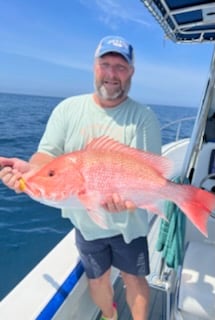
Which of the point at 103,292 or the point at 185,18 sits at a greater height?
the point at 185,18

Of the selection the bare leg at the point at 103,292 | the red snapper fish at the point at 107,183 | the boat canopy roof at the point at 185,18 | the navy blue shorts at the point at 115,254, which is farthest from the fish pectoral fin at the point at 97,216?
the boat canopy roof at the point at 185,18

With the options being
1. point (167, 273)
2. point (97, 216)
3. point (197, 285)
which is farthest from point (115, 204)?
point (167, 273)

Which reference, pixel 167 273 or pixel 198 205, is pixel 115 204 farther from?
pixel 167 273

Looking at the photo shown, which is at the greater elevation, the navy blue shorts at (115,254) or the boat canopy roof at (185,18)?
the boat canopy roof at (185,18)

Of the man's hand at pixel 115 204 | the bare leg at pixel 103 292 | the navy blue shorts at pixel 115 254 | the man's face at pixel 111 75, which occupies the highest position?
the man's face at pixel 111 75

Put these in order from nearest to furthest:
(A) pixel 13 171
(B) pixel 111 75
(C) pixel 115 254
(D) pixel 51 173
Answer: (D) pixel 51 173, (A) pixel 13 171, (B) pixel 111 75, (C) pixel 115 254

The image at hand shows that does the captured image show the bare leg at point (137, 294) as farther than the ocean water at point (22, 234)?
No

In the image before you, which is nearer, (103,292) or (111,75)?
(111,75)

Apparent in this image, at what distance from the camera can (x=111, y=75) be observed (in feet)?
5.04

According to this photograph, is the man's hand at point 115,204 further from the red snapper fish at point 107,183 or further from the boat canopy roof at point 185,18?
the boat canopy roof at point 185,18

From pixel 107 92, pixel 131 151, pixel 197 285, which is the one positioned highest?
pixel 107 92

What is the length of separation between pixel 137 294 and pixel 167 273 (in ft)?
2.42

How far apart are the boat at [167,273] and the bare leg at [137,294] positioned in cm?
18

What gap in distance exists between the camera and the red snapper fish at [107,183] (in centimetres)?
123
